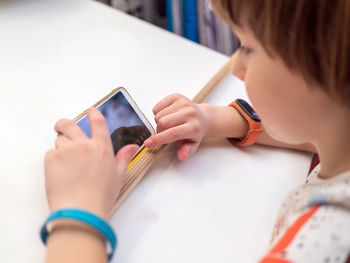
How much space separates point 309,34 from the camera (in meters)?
0.32

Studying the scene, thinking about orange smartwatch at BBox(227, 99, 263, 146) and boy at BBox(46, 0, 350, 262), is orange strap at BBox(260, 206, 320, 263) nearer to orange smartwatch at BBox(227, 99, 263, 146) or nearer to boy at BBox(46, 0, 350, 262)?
boy at BBox(46, 0, 350, 262)

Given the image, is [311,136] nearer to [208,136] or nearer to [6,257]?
[208,136]

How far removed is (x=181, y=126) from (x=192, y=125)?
18 mm

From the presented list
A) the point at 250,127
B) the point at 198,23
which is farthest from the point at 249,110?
the point at 198,23

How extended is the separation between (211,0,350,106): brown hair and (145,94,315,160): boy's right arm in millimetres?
213

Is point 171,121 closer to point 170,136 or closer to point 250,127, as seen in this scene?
point 170,136

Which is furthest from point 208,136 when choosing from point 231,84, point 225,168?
point 231,84

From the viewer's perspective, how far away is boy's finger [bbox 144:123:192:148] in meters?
0.53

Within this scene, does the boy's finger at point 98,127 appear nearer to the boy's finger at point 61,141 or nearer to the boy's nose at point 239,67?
the boy's finger at point 61,141

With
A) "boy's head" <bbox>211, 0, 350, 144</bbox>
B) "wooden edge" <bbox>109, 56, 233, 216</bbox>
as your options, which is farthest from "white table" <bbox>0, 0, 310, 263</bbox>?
"boy's head" <bbox>211, 0, 350, 144</bbox>

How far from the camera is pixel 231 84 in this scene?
72cm

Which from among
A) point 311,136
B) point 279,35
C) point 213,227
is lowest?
point 213,227

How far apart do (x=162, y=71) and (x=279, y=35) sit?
40 cm

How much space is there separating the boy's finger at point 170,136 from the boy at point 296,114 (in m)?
0.05
